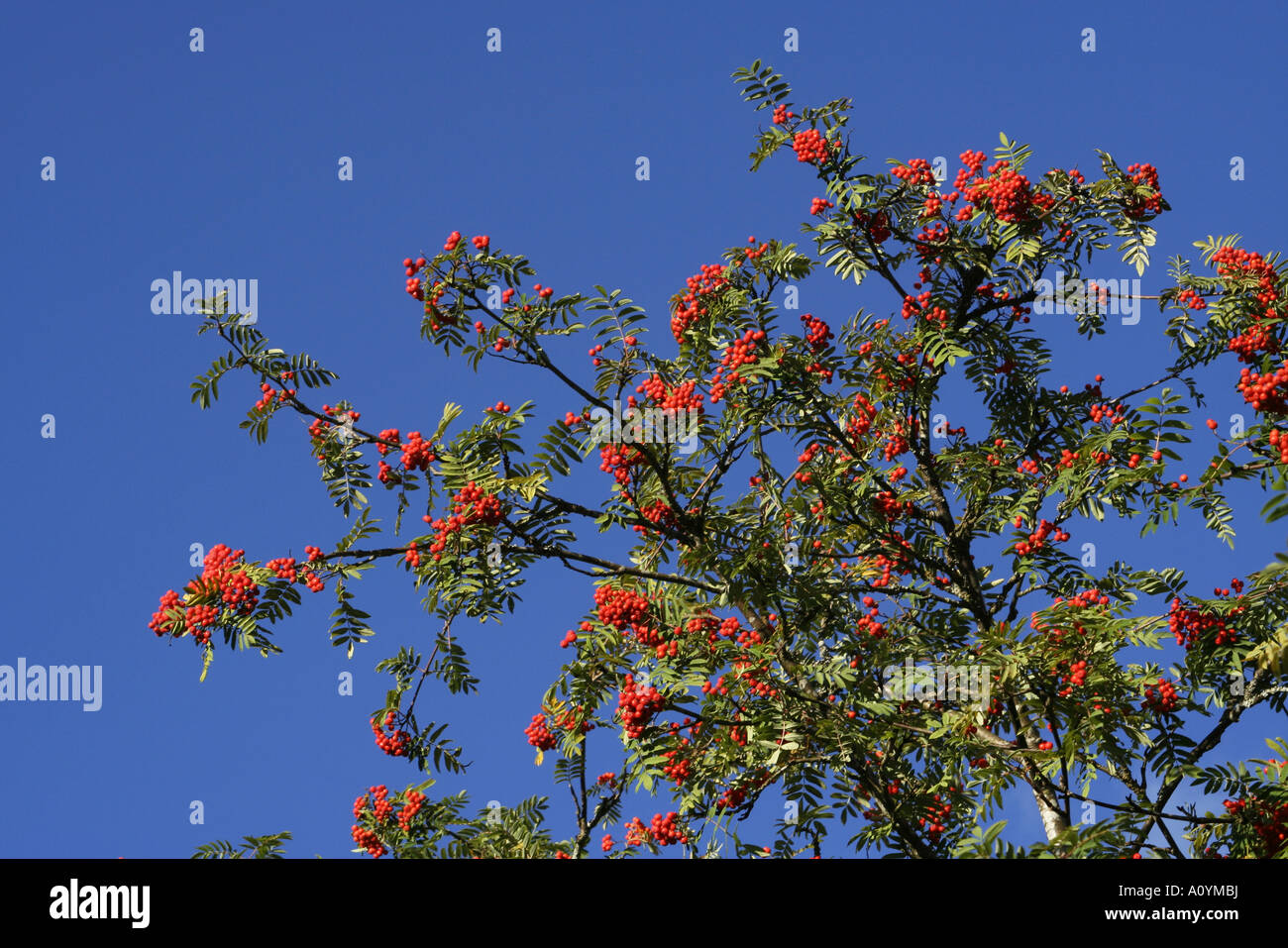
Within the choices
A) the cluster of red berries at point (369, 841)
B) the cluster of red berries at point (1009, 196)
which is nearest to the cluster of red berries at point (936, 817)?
the cluster of red berries at point (369, 841)

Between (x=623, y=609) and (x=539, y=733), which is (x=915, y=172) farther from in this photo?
(x=539, y=733)

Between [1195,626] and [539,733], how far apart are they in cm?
443

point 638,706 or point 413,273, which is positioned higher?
point 413,273

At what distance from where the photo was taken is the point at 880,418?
952cm

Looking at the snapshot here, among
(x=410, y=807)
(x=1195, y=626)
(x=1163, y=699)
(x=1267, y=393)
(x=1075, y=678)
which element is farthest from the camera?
(x=410, y=807)

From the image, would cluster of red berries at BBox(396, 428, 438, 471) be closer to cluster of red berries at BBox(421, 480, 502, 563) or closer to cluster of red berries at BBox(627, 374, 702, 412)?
cluster of red berries at BBox(421, 480, 502, 563)

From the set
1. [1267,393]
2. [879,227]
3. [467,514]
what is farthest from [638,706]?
[879,227]

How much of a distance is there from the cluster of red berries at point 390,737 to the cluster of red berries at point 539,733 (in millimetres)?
873

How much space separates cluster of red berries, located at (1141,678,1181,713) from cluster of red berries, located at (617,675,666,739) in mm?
3295

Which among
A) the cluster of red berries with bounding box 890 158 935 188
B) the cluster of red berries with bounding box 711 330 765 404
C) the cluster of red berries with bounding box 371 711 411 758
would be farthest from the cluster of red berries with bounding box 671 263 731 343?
the cluster of red berries with bounding box 371 711 411 758

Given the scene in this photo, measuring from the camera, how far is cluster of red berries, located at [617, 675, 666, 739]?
22.3 feet

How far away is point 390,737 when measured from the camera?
787 centimetres
